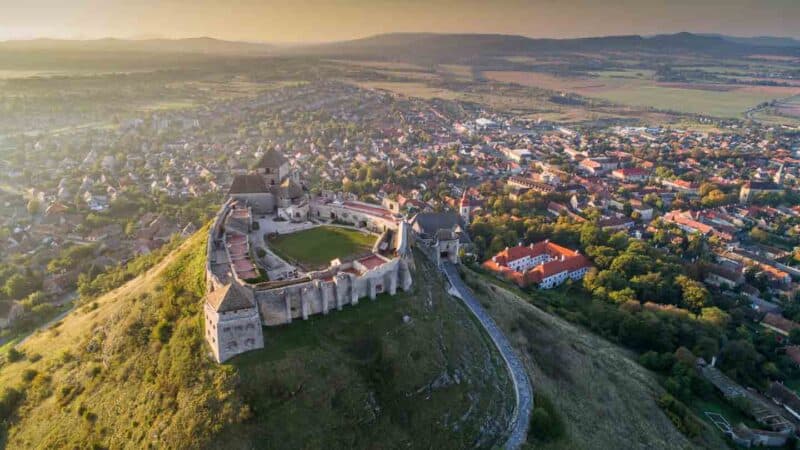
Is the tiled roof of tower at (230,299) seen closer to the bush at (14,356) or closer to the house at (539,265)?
the bush at (14,356)

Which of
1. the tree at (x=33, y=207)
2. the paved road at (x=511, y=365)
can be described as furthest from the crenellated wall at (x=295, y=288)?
the tree at (x=33, y=207)

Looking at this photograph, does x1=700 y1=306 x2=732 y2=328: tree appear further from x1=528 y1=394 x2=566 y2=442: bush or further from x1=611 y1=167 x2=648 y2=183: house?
x1=611 y1=167 x2=648 y2=183: house

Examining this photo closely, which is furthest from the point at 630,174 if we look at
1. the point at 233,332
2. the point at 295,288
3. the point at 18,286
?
the point at 18,286

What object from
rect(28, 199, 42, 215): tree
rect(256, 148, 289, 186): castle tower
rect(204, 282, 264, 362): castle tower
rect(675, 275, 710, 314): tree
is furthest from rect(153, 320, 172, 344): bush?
rect(28, 199, 42, 215): tree

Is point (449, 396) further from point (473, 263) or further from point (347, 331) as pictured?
point (473, 263)

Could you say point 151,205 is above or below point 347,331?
below

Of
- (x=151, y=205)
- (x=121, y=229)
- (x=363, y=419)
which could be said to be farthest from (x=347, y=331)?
(x=151, y=205)

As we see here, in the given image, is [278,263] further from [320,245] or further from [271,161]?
[271,161]
